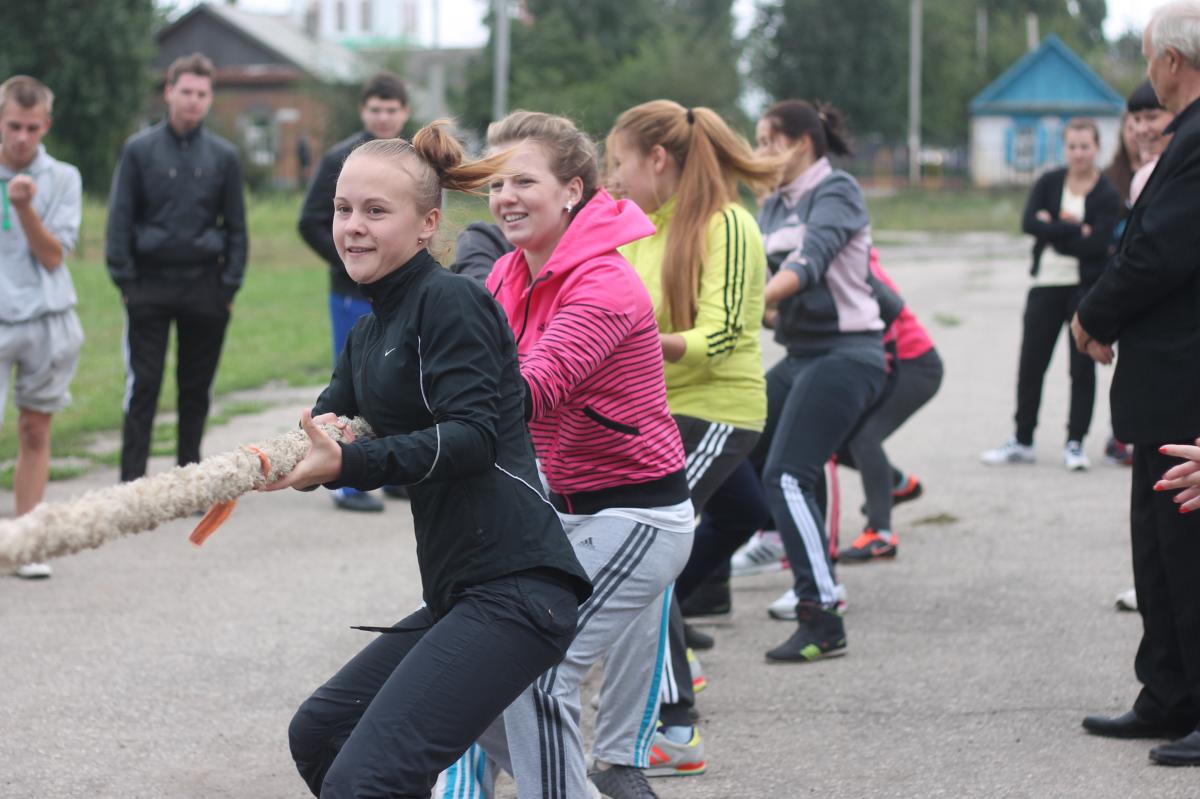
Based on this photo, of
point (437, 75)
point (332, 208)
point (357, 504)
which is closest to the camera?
point (332, 208)

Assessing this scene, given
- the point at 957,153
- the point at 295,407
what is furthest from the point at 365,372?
the point at 957,153

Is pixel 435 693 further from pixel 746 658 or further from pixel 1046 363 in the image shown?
pixel 1046 363

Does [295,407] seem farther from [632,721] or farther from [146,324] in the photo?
[632,721]

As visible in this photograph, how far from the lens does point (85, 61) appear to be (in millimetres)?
50531

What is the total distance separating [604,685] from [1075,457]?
20.8ft

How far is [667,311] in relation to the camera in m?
5.07

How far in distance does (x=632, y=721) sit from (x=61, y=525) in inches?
87.3

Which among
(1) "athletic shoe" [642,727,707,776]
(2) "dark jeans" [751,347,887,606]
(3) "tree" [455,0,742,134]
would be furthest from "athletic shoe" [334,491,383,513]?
(3) "tree" [455,0,742,134]

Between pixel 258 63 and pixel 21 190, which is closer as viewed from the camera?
pixel 21 190

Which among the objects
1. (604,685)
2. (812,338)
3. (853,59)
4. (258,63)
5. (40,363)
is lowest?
(604,685)

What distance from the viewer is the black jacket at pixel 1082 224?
991 centimetres

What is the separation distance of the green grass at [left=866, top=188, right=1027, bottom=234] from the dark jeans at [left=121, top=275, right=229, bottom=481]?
112 feet

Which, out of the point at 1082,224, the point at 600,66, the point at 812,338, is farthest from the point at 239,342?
the point at 600,66

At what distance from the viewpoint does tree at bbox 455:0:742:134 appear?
52000mm
